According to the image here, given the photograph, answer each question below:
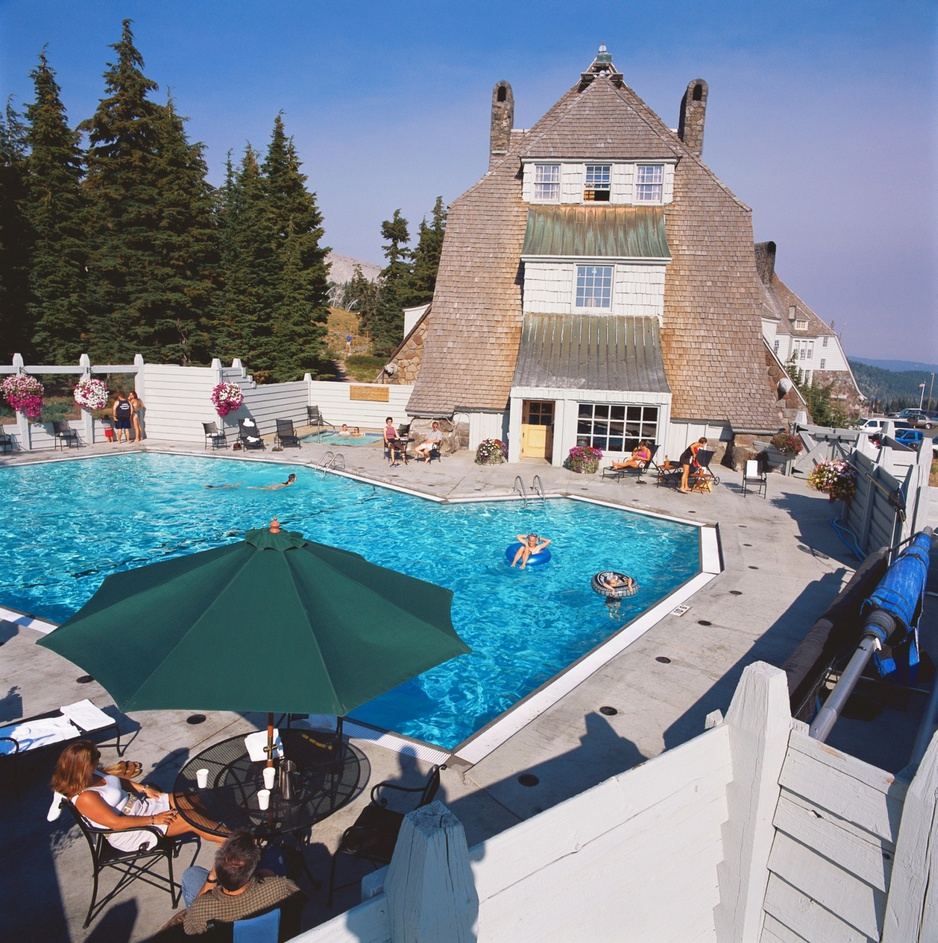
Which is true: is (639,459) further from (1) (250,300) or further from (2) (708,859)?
(1) (250,300)

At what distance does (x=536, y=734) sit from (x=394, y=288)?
129 feet

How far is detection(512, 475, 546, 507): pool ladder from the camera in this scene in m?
16.3

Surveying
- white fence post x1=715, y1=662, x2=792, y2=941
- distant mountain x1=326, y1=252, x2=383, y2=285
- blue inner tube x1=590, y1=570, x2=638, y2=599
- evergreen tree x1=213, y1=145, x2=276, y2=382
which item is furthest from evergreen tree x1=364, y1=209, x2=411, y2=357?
distant mountain x1=326, y1=252, x2=383, y2=285

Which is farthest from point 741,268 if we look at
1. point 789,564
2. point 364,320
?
point 364,320

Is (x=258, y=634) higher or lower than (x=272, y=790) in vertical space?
higher

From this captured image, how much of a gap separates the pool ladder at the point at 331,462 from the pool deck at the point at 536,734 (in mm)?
10997

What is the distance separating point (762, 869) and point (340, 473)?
16631mm

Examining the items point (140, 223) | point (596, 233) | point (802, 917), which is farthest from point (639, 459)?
point (140, 223)

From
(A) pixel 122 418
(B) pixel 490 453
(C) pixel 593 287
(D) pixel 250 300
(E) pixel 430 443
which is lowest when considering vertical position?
(B) pixel 490 453

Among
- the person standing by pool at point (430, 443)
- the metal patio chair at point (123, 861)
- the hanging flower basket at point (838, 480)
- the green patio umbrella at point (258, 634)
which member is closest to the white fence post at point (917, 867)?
the green patio umbrella at point (258, 634)

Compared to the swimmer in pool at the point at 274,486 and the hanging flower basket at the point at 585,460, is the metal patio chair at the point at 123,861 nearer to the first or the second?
the swimmer in pool at the point at 274,486

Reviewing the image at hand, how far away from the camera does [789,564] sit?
37.4ft

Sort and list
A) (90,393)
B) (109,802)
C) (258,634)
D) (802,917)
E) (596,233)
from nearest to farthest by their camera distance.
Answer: (802,917) → (258,634) → (109,802) → (90,393) → (596,233)

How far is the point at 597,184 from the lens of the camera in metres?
21.3
